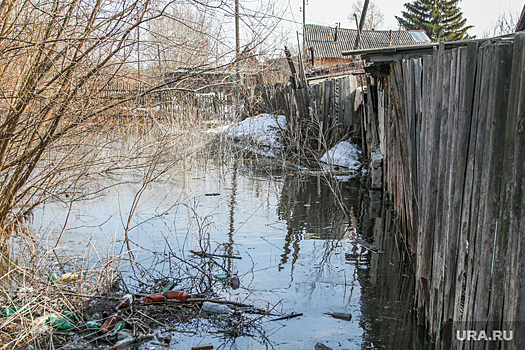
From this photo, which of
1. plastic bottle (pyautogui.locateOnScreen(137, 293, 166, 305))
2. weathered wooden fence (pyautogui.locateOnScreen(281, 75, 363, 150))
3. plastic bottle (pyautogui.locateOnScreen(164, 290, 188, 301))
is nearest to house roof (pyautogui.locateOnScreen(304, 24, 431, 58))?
weathered wooden fence (pyautogui.locateOnScreen(281, 75, 363, 150))

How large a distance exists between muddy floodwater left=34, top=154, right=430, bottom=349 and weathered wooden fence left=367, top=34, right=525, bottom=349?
662mm

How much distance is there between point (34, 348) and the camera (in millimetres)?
3512

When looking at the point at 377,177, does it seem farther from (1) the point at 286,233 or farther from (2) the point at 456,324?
(2) the point at 456,324

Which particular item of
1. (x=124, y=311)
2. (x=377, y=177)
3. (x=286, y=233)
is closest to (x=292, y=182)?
(x=377, y=177)

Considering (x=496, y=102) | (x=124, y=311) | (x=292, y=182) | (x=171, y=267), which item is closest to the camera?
(x=496, y=102)

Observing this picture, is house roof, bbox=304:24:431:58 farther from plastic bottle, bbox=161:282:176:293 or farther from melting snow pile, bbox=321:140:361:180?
plastic bottle, bbox=161:282:176:293

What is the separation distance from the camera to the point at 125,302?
4.02 meters

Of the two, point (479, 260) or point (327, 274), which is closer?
point (479, 260)

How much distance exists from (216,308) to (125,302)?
0.78 metres

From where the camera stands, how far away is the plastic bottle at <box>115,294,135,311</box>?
13.1ft

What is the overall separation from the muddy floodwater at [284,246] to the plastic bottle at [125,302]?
0.56m

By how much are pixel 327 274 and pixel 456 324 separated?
2.23 meters

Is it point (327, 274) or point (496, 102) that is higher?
point (496, 102)

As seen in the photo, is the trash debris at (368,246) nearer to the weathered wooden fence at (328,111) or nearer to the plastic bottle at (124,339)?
the plastic bottle at (124,339)
